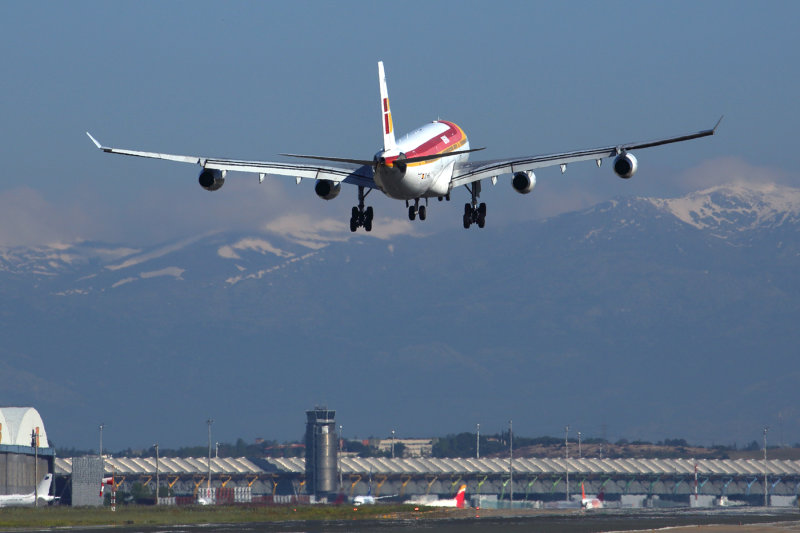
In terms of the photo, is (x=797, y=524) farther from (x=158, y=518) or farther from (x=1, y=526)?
(x=1, y=526)

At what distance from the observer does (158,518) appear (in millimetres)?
108312

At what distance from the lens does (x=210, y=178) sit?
7256 cm

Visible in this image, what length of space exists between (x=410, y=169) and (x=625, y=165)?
41.6 feet

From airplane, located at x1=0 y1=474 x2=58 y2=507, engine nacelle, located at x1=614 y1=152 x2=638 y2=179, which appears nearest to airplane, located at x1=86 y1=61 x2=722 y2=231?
engine nacelle, located at x1=614 y1=152 x2=638 y2=179

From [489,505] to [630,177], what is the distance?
128061 mm

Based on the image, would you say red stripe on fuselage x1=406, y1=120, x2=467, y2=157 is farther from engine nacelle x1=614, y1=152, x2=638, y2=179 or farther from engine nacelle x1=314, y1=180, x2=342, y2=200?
engine nacelle x1=614, y1=152, x2=638, y2=179

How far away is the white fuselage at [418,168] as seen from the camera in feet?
238

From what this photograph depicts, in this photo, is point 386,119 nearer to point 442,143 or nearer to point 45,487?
point 442,143

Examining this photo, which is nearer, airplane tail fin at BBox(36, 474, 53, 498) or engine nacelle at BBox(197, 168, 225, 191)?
engine nacelle at BBox(197, 168, 225, 191)

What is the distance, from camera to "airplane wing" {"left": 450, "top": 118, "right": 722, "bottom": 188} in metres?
72.4

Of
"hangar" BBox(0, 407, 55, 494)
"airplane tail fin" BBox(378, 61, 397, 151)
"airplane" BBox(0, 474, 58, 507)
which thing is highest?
"airplane tail fin" BBox(378, 61, 397, 151)

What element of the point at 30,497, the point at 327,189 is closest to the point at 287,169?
the point at 327,189

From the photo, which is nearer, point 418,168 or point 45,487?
point 418,168

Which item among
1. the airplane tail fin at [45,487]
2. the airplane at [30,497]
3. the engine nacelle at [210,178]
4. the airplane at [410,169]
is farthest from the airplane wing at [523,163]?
the airplane tail fin at [45,487]
